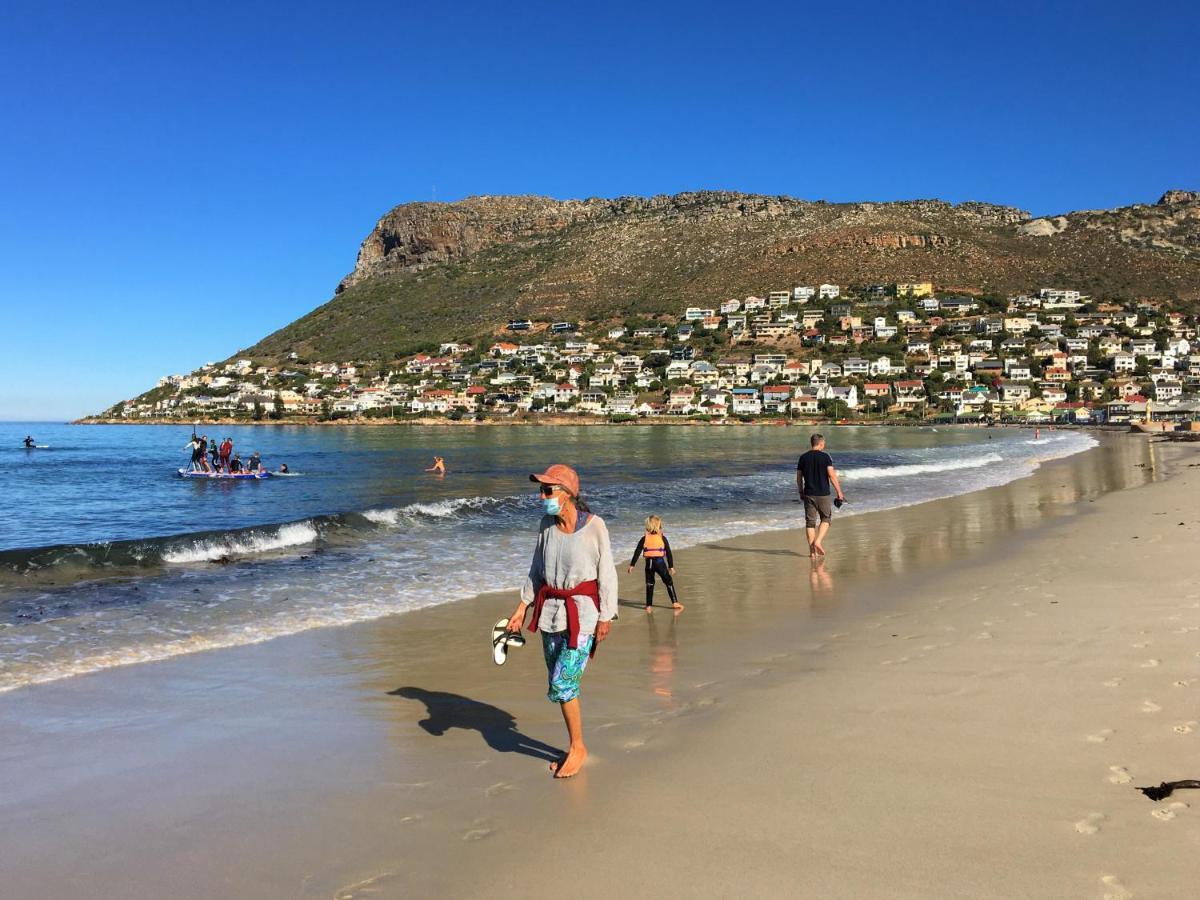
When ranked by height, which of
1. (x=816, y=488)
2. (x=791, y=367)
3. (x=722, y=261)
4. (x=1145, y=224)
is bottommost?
(x=816, y=488)

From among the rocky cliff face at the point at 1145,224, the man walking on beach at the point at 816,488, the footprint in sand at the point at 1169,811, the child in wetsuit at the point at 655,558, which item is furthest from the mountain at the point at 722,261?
the footprint in sand at the point at 1169,811

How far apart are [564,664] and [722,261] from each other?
142523mm

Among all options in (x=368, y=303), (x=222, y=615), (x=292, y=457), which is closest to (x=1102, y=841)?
(x=222, y=615)

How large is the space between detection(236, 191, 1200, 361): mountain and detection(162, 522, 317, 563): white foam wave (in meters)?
124

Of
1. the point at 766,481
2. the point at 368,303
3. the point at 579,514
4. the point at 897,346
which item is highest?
the point at 368,303

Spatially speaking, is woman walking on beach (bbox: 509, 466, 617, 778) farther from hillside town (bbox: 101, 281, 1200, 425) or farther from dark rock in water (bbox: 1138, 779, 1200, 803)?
hillside town (bbox: 101, 281, 1200, 425)

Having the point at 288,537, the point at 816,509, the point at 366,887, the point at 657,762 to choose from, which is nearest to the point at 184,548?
the point at 288,537

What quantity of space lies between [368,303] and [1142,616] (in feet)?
560

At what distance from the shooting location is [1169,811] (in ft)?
11.4

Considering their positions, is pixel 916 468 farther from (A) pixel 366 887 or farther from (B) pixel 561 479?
(A) pixel 366 887

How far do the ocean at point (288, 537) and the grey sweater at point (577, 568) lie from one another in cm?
472

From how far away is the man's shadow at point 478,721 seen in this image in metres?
4.79

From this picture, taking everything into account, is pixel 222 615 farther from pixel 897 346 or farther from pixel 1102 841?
pixel 897 346

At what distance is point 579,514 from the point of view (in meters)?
4.56
